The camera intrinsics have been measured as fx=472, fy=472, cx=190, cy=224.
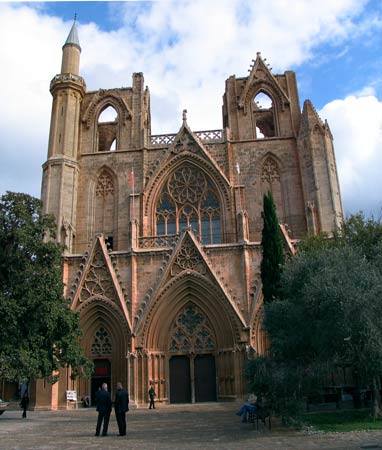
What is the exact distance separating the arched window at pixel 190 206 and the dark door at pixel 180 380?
731cm

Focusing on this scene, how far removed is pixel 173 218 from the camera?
95.5 feet

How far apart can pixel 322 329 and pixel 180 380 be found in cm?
1372

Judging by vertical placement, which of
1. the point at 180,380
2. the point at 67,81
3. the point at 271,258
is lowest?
the point at 180,380

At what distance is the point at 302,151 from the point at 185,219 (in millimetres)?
8376

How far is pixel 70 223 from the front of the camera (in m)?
28.0

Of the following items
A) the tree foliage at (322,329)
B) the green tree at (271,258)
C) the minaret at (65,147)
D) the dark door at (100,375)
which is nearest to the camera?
the tree foliage at (322,329)

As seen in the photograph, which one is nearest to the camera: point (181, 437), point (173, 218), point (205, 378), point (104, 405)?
point (181, 437)

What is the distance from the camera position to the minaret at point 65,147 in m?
27.8

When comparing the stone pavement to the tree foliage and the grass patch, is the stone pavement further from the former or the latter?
the tree foliage

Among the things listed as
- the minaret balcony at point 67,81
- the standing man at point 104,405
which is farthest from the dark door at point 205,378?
the minaret balcony at point 67,81

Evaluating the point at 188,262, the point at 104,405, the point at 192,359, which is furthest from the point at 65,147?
the point at 104,405

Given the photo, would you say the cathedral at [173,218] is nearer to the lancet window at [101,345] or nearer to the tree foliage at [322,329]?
the lancet window at [101,345]

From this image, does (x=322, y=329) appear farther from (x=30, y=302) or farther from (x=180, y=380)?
(x=180, y=380)

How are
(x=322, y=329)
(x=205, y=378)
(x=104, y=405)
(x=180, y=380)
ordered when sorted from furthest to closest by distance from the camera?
(x=180, y=380)
(x=205, y=378)
(x=322, y=329)
(x=104, y=405)
